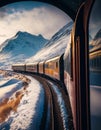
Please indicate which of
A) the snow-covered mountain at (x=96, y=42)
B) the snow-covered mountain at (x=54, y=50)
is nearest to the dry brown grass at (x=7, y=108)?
the snow-covered mountain at (x=96, y=42)

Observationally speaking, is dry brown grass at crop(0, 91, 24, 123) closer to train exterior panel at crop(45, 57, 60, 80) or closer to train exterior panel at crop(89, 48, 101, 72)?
train exterior panel at crop(45, 57, 60, 80)

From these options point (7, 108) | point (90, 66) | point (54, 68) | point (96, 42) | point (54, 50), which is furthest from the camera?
point (54, 50)

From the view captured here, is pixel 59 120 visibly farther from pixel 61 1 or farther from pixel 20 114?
pixel 61 1

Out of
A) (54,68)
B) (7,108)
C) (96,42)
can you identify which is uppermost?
(96,42)

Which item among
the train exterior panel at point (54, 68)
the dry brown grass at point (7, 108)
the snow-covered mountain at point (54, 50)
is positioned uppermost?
the snow-covered mountain at point (54, 50)

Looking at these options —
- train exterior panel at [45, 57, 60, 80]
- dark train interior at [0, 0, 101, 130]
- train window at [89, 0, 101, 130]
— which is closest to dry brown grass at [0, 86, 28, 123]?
train exterior panel at [45, 57, 60, 80]

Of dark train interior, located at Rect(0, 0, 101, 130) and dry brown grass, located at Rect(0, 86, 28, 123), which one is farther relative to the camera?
dry brown grass, located at Rect(0, 86, 28, 123)

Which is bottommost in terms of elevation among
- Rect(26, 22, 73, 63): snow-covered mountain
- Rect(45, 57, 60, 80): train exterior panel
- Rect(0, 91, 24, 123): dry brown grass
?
Rect(0, 91, 24, 123): dry brown grass

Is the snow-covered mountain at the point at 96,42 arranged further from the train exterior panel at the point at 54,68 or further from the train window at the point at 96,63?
the train exterior panel at the point at 54,68

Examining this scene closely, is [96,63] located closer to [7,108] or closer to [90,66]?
[90,66]

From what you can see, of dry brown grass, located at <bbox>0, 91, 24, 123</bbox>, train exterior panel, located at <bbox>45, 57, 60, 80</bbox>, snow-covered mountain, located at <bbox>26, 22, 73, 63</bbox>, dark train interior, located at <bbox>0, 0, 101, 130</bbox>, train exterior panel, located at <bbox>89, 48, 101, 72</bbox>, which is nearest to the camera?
train exterior panel, located at <bbox>89, 48, 101, 72</bbox>

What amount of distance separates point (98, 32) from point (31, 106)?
10.7 meters

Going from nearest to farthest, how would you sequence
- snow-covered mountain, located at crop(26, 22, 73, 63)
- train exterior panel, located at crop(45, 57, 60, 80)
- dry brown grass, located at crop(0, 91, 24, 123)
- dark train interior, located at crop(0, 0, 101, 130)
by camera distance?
dark train interior, located at crop(0, 0, 101, 130) < dry brown grass, located at crop(0, 91, 24, 123) < train exterior panel, located at crop(45, 57, 60, 80) < snow-covered mountain, located at crop(26, 22, 73, 63)

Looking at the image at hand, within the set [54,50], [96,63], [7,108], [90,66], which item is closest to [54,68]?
[7,108]
